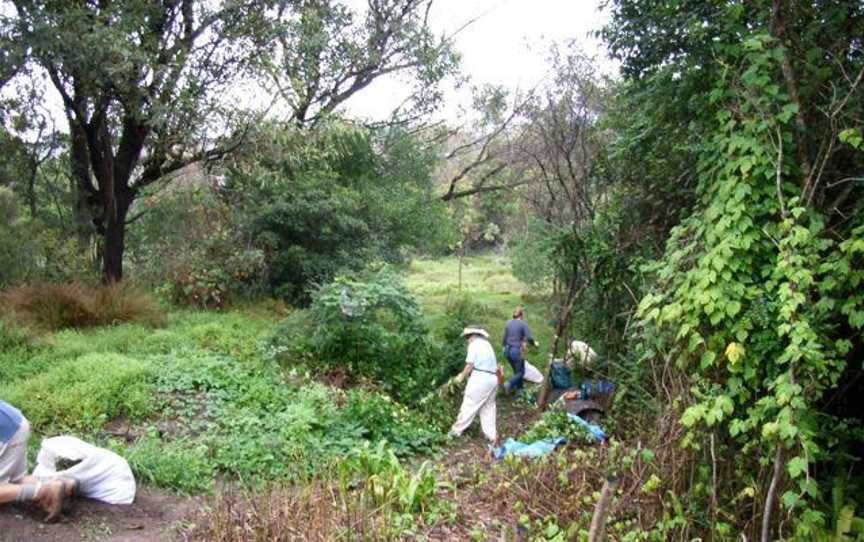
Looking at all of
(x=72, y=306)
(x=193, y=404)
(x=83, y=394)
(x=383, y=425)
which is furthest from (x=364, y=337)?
(x=72, y=306)

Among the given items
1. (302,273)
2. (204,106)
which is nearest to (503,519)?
(204,106)

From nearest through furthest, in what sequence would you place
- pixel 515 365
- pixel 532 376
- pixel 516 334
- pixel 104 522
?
1. pixel 104 522
2. pixel 516 334
3. pixel 515 365
4. pixel 532 376

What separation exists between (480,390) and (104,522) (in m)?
4.88

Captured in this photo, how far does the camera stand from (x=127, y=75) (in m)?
9.90

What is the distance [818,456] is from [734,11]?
3681 mm

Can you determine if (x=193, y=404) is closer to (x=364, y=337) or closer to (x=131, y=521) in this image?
(x=131, y=521)

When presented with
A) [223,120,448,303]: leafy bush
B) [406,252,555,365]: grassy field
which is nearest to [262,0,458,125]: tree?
[223,120,448,303]: leafy bush

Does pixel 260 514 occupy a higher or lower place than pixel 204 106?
lower

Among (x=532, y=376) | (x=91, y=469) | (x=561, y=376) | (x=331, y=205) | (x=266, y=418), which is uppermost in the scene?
(x=331, y=205)

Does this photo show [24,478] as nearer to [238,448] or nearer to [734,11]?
[238,448]

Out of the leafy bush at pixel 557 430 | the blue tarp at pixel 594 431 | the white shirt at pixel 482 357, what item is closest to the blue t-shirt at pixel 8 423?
the leafy bush at pixel 557 430

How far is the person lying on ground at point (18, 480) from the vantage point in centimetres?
487

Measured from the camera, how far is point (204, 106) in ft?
35.5

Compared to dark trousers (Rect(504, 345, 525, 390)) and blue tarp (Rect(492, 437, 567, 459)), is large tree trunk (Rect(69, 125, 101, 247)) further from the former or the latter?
blue tarp (Rect(492, 437, 567, 459))
